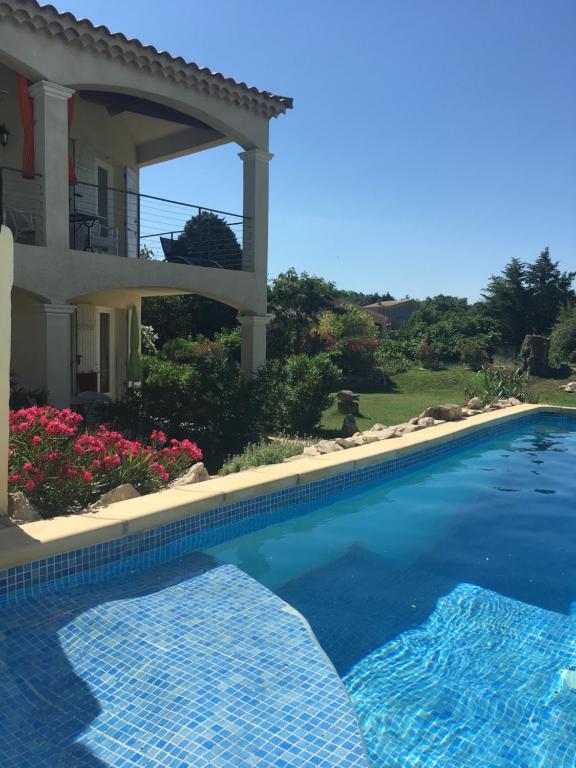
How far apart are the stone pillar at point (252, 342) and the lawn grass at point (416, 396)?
87.7 inches

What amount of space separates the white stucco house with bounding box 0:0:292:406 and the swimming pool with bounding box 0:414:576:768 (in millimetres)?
5384

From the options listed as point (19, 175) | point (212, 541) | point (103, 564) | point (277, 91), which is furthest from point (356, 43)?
point (103, 564)

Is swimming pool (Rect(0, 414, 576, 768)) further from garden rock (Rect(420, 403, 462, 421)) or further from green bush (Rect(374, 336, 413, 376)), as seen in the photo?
green bush (Rect(374, 336, 413, 376))

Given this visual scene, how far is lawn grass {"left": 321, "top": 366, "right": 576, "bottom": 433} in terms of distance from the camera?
16281 mm

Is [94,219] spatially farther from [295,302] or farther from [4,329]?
[295,302]

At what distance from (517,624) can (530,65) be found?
13.4 m

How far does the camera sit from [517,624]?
5.17 m

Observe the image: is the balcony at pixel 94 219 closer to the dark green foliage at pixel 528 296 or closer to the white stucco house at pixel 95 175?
the white stucco house at pixel 95 175

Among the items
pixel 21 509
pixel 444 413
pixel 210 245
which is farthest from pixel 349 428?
pixel 21 509

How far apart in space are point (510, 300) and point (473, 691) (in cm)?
3802

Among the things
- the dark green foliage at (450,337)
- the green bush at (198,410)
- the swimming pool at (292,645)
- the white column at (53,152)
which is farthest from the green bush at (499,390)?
the white column at (53,152)

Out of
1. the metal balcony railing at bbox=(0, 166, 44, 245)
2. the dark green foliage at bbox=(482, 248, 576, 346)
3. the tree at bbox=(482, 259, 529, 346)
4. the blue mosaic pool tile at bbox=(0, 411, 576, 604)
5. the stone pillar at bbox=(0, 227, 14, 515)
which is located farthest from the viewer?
the dark green foliage at bbox=(482, 248, 576, 346)

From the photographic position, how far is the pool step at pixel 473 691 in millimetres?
3602

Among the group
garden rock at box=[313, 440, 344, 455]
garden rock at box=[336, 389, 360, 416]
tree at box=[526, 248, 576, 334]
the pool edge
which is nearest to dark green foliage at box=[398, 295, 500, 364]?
tree at box=[526, 248, 576, 334]
